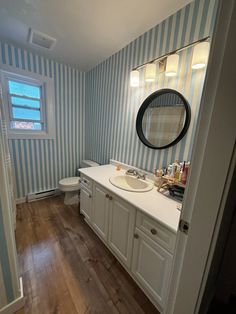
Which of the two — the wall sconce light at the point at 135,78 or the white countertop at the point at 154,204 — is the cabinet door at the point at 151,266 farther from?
the wall sconce light at the point at 135,78

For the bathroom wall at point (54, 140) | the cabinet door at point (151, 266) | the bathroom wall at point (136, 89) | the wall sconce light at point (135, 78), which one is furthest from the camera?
the bathroom wall at point (54, 140)

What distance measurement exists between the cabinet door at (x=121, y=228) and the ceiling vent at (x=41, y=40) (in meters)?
2.13

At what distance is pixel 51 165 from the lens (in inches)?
106

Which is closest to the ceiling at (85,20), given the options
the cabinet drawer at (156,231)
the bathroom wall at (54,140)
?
the bathroom wall at (54,140)

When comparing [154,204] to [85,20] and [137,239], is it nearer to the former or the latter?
[137,239]

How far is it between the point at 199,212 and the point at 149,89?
1.47m

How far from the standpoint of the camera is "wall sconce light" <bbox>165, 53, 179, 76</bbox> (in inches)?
50.4

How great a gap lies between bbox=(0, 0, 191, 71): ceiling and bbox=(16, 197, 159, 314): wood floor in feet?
8.11

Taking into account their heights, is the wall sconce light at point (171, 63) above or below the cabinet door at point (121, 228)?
above

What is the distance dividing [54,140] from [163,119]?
203 cm

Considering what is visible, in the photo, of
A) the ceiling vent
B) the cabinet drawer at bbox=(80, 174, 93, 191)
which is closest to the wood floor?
the cabinet drawer at bbox=(80, 174, 93, 191)

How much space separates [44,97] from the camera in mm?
2424

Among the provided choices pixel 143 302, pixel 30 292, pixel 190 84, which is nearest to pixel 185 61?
pixel 190 84

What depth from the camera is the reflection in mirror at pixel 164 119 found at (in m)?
1.40
